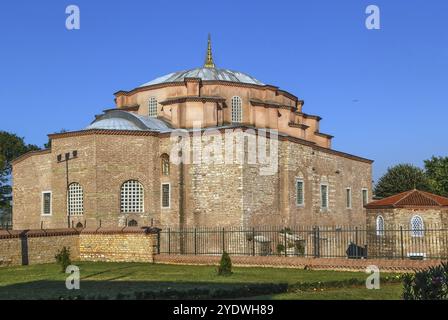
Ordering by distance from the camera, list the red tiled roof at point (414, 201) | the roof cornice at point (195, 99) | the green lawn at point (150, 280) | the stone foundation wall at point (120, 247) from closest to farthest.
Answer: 1. the green lawn at point (150, 280)
2. the stone foundation wall at point (120, 247)
3. the red tiled roof at point (414, 201)
4. the roof cornice at point (195, 99)

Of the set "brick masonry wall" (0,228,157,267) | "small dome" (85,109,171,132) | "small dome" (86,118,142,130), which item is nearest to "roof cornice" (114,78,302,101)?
"small dome" (85,109,171,132)

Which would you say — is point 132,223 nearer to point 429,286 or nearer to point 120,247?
point 120,247

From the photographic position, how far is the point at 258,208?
2727 cm

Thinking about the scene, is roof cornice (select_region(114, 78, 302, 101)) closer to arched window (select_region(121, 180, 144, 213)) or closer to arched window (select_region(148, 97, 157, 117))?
arched window (select_region(148, 97, 157, 117))

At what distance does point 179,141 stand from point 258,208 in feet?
16.7

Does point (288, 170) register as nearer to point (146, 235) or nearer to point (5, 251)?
point (146, 235)

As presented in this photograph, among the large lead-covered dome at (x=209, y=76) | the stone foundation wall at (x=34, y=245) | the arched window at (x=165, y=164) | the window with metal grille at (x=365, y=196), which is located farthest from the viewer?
the window with metal grille at (x=365, y=196)

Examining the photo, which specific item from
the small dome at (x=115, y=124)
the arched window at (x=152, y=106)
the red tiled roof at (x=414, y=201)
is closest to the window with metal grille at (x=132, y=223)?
the small dome at (x=115, y=124)

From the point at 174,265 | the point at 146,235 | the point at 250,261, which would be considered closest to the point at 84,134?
the point at 146,235

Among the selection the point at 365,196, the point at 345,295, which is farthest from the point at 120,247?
the point at 365,196

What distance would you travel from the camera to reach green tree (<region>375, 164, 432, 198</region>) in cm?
4734

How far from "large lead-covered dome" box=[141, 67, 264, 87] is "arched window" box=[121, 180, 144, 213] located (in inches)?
340

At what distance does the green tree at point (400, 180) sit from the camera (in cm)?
4734

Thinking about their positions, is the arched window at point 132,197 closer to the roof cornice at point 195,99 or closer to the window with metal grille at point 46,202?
the window with metal grille at point 46,202
